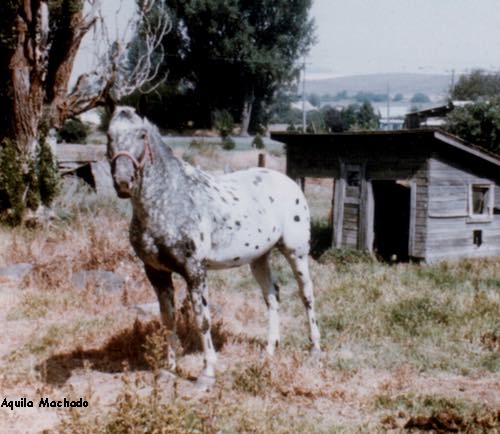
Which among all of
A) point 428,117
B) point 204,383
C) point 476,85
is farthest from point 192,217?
point 476,85

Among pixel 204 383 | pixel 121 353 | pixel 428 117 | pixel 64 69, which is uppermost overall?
pixel 64 69

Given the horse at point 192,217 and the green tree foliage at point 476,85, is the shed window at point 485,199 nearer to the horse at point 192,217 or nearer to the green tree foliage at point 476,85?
the horse at point 192,217

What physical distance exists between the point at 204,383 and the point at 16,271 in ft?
17.9

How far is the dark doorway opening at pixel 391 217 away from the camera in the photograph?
1423 centimetres

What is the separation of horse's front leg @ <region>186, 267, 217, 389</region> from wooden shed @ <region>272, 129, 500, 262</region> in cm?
767

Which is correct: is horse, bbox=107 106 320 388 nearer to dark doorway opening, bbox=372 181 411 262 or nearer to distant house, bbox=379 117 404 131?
dark doorway opening, bbox=372 181 411 262

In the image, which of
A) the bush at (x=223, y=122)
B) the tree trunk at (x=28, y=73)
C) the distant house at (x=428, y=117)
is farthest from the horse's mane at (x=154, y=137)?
the bush at (x=223, y=122)

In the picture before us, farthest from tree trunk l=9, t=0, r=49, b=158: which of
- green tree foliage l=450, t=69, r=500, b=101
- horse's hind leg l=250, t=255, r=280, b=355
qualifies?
green tree foliage l=450, t=69, r=500, b=101

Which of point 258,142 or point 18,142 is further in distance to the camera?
point 258,142

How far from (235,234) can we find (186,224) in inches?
27.2

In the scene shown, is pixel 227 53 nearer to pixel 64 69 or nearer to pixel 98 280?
pixel 64 69

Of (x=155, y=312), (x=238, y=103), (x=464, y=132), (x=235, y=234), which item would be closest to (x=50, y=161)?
(x=155, y=312)

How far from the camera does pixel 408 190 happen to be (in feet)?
48.3

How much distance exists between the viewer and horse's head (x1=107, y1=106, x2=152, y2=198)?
5.27 m
